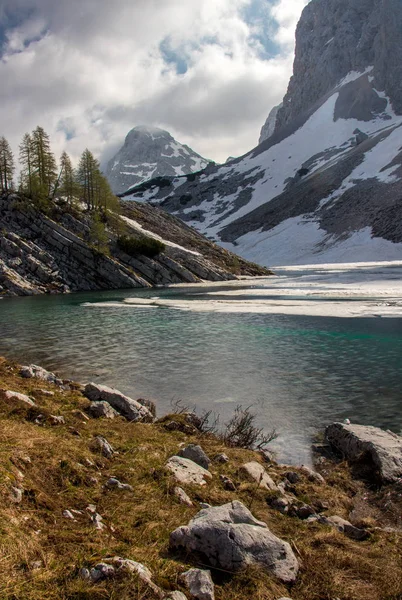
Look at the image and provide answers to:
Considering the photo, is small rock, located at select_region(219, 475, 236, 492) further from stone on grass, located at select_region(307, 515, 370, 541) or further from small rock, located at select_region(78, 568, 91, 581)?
small rock, located at select_region(78, 568, 91, 581)

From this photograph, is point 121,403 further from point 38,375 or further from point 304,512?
point 304,512

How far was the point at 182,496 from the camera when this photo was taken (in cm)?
687

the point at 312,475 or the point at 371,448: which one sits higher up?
the point at 371,448

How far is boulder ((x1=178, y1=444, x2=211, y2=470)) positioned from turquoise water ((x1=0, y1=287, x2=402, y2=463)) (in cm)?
298

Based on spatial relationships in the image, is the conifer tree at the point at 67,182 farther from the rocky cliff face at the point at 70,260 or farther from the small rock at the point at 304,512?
the small rock at the point at 304,512

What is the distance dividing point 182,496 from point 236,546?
201 centimetres

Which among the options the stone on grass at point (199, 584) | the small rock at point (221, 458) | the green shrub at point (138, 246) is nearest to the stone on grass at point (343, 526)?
the small rock at point (221, 458)

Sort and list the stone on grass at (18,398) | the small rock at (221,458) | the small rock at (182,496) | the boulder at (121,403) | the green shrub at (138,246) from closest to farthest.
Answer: the small rock at (182,496), the small rock at (221,458), the stone on grass at (18,398), the boulder at (121,403), the green shrub at (138,246)

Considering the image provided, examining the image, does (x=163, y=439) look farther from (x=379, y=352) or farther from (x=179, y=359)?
(x=379, y=352)

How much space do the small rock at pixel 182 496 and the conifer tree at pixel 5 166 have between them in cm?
8481

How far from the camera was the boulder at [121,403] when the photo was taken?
11758mm

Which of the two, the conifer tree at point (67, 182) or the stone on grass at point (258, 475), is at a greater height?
the conifer tree at point (67, 182)

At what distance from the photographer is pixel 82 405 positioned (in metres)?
11.5

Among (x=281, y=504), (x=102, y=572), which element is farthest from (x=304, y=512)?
(x=102, y=572)
